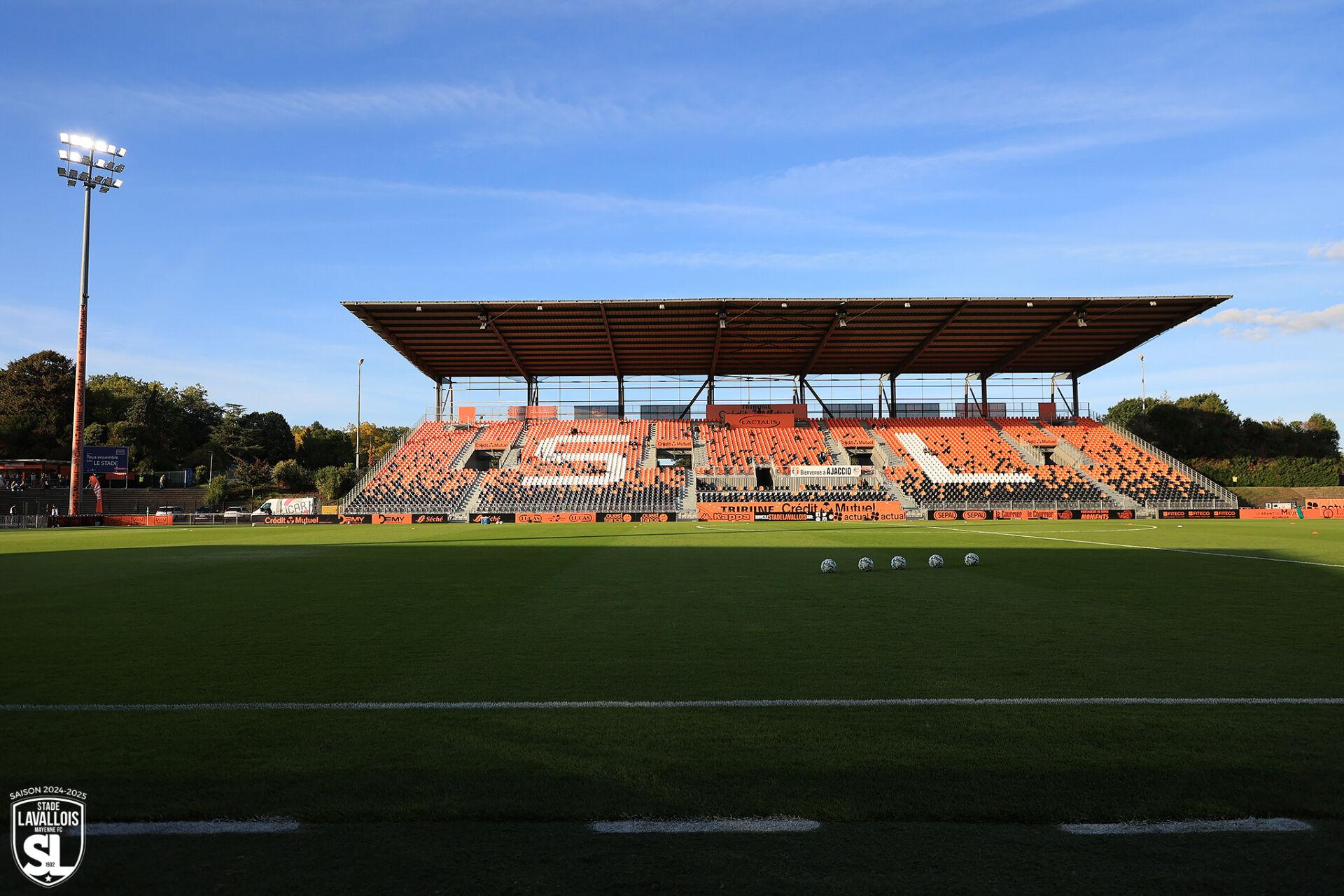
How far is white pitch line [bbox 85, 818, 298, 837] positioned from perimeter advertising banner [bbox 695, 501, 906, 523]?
41464 millimetres

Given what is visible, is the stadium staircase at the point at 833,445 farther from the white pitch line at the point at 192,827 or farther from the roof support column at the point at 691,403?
the white pitch line at the point at 192,827

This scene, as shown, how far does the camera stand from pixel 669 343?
5269 cm

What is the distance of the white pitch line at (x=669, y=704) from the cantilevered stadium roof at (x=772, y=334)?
136 feet

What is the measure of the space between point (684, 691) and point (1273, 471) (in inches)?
2744

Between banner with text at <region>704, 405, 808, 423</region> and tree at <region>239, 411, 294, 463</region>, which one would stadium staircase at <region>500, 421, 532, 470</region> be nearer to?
banner with text at <region>704, 405, 808, 423</region>

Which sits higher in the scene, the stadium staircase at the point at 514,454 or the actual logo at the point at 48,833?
the stadium staircase at the point at 514,454

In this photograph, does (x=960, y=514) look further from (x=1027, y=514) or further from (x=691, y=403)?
(x=691, y=403)

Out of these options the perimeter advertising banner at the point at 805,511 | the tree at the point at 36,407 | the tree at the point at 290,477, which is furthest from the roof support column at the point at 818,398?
the tree at the point at 36,407

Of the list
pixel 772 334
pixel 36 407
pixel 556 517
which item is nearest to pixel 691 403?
pixel 772 334

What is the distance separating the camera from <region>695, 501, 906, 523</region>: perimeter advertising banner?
45.4 m

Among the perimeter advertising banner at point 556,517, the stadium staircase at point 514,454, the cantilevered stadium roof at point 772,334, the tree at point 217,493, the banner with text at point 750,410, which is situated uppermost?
the cantilevered stadium roof at point 772,334

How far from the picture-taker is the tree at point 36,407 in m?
67.4

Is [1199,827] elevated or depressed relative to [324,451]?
depressed

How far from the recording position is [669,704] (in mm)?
5637
